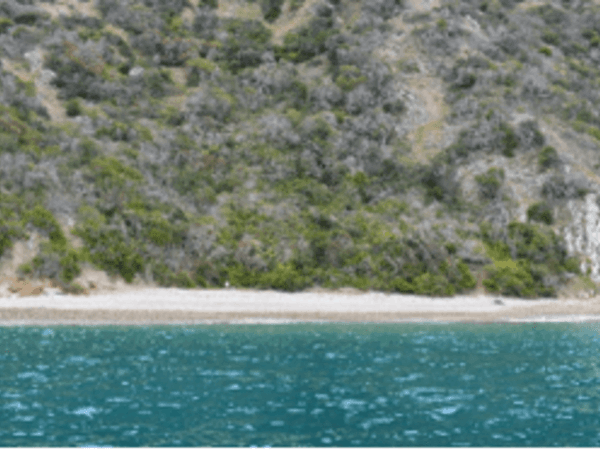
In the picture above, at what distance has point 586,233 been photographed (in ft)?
184

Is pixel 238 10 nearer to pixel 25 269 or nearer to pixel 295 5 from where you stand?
pixel 295 5

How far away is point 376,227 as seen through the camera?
55.7m

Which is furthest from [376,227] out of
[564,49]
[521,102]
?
[564,49]

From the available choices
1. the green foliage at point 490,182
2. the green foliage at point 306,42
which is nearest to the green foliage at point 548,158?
Answer: the green foliage at point 490,182

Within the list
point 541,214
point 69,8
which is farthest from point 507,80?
point 69,8

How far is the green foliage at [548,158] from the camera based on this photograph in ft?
201

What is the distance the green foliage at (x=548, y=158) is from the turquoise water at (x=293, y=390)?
115 ft

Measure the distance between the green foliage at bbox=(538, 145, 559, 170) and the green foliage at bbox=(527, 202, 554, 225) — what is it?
5555 millimetres

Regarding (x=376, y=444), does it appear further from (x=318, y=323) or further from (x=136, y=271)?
(x=136, y=271)

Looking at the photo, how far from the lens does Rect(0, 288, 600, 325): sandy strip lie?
121 ft

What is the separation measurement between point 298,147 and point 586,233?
30.2 metres

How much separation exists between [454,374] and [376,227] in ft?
117

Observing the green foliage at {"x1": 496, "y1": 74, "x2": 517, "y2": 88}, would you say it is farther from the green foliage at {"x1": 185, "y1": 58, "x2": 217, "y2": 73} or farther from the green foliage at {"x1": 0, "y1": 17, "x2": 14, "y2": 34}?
the green foliage at {"x1": 0, "y1": 17, "x2": 14, "y2": 34}

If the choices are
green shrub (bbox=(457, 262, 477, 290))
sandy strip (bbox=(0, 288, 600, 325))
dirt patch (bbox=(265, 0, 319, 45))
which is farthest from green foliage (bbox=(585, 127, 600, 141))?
dirt patch (bbox=(265, 0, 319, 45))
